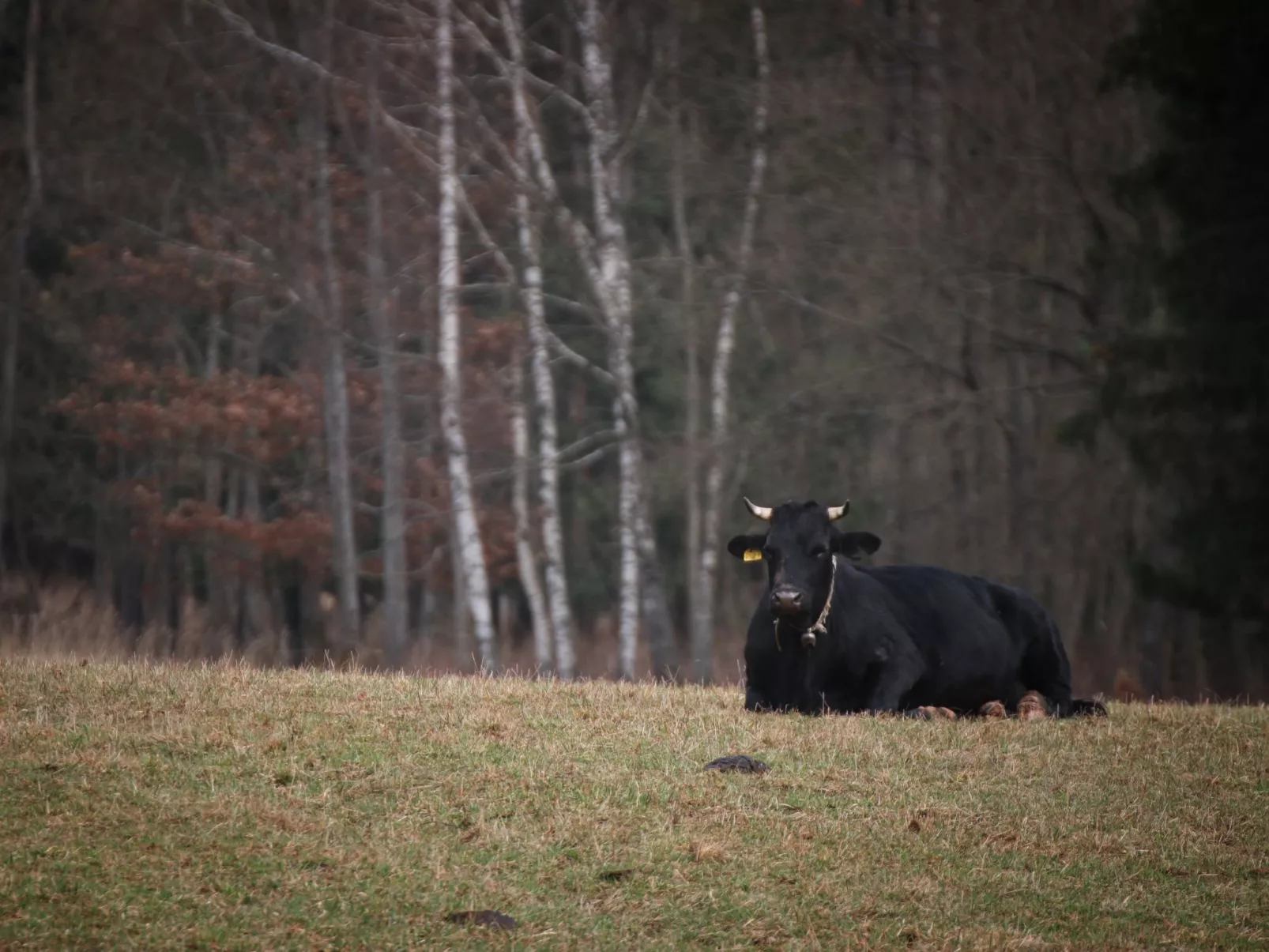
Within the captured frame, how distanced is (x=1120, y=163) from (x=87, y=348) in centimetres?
2127

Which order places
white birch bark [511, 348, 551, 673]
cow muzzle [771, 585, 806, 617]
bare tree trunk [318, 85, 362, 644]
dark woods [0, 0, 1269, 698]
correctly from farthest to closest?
white birch bark [511, 348, 551, 673]
bare tree trunk [318, 85, 362, 644]
dark woods [0, 0, 1269, 698]
cow muzzle [771, 585, 806, 617]

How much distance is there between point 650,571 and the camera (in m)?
25.5

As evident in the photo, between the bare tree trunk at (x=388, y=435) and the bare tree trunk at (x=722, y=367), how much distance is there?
15.6 ft

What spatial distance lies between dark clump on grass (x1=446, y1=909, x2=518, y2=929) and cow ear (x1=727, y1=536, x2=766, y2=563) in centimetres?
590

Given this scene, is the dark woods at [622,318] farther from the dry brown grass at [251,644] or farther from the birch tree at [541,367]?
the dry brown grass at [251,644]

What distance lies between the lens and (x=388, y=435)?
29141 mm

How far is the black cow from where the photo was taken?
1201 centimetres

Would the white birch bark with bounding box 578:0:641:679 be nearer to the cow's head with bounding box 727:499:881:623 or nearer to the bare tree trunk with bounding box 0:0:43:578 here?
the cow's head with bounding box 727:499:881:623

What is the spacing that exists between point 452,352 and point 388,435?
10.4 feet

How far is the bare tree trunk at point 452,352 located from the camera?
84.8 feet

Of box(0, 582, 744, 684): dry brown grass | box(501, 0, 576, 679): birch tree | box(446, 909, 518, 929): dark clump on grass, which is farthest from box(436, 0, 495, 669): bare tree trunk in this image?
box(446, 909, 518, 929): dark clump on grass

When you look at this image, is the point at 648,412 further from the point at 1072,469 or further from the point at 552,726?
the point at 552,726

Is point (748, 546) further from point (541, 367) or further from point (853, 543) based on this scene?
point (541, 367)

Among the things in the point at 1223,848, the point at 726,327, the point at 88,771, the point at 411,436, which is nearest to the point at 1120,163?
the point at 726,327
